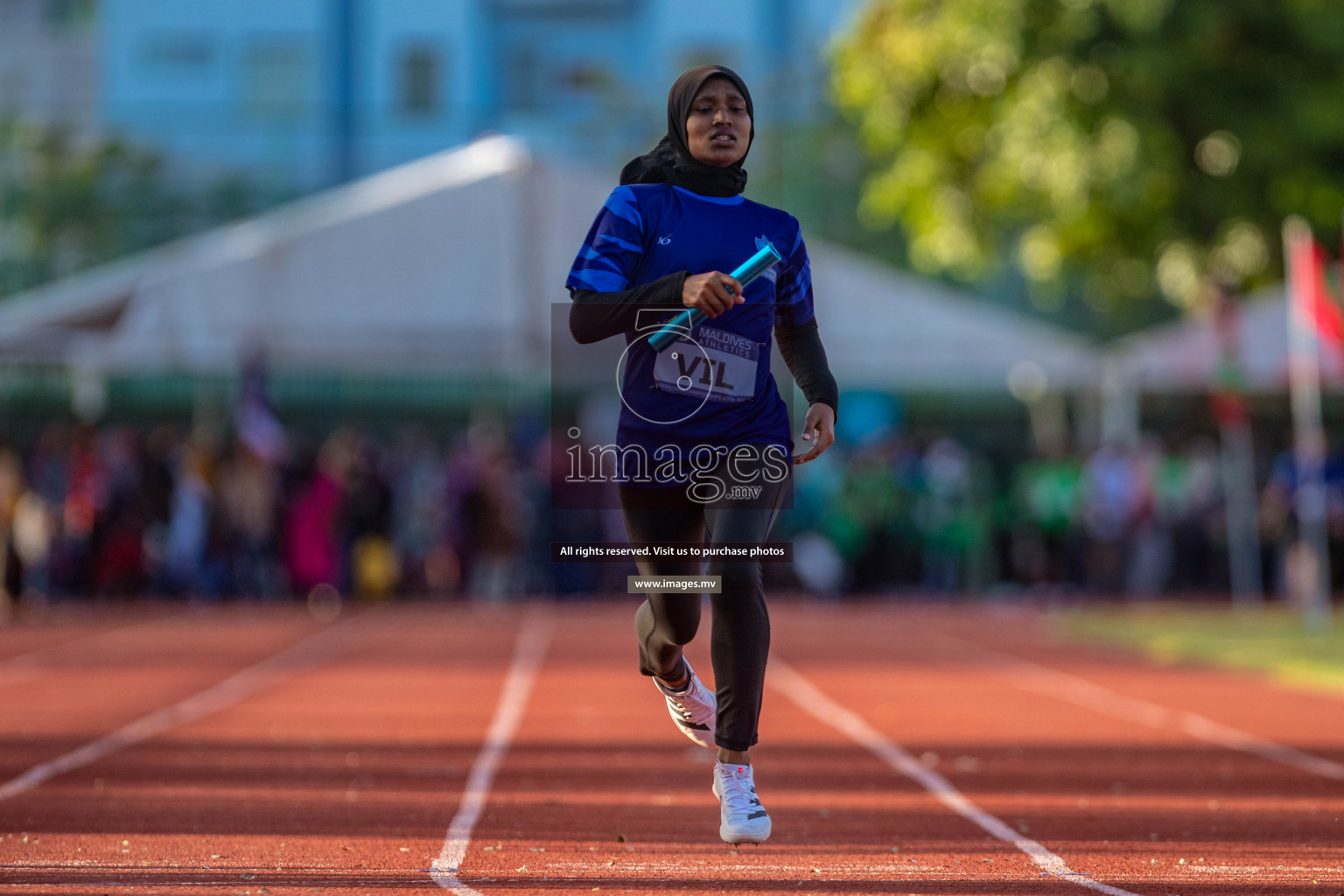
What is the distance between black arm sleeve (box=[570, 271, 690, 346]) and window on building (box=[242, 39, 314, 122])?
38446 mm

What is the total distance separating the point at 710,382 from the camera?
203 inches

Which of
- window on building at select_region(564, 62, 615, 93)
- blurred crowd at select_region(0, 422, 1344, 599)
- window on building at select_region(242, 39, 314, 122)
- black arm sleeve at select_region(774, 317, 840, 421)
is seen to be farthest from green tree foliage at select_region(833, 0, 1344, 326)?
window on building at select_region(242, 39, 314, 122)

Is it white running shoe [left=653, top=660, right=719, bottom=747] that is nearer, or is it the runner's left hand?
the runner's left hand

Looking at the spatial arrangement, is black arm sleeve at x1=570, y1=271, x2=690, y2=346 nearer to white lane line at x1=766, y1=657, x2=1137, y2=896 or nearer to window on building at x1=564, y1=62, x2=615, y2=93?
white lane line at x1=766, y1=657, x2=1137, y2=896

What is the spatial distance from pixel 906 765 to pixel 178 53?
38839mm

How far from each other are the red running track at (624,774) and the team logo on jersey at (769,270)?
5.07 ft

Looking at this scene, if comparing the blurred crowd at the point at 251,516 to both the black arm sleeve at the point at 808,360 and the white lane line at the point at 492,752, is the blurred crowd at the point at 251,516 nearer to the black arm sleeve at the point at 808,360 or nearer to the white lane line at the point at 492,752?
the white lane line at the point at 492,752

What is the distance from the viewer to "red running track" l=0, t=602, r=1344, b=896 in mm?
5254

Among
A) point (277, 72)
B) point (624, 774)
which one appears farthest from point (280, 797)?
point (277, 72)

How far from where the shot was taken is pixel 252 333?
17.2 metres

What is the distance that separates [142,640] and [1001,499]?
9.99 m

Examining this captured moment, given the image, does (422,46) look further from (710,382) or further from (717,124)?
(710,382)

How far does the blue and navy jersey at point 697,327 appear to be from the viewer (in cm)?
511

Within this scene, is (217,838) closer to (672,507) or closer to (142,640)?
(672,507)
